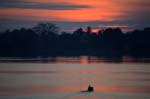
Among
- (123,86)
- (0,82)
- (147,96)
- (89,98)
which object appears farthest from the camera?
(0,82)

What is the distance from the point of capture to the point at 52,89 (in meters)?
32.5

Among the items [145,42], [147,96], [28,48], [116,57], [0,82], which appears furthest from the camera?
[116,57]

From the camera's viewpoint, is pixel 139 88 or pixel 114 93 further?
pixel 139 88

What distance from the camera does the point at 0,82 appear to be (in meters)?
38.0

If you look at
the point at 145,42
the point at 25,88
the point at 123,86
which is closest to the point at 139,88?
the point at 123,86

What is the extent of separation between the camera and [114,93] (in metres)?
29.5

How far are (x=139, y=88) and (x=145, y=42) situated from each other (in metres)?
42.7

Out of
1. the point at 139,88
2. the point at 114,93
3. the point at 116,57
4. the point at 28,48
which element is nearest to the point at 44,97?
the point at 114,93

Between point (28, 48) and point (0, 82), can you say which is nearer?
point (0, 82)

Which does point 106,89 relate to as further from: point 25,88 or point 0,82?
point 0,82

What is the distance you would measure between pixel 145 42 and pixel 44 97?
163 ft

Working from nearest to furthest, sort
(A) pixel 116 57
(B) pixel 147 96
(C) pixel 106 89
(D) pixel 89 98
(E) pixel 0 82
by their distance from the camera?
(D) pixel 89 98 < (B) pixel 147 96 < (C) pixel 106 89 < (E) pixel 0 82 < (A) pixel 116 57

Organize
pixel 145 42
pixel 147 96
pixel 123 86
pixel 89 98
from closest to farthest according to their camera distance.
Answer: pixel 89 98 → pixel 147 96 → pixel 123 86 → pixel 145 42

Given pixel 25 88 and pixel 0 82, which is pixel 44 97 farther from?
pixel 0 82
